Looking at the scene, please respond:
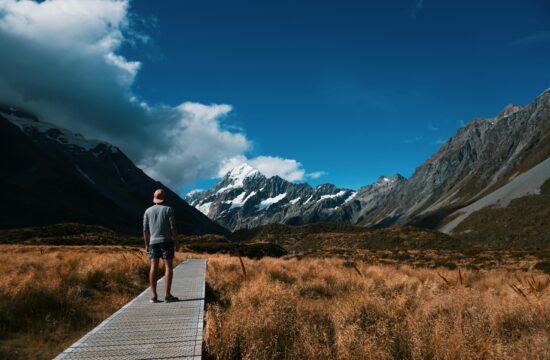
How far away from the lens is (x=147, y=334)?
6.03 metres

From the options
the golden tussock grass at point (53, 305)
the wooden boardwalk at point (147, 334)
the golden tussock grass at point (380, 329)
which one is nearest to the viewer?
the wooden boardwalk at point (147, 334)

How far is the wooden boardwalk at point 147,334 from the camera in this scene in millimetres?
5094

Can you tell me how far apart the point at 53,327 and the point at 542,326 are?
952 centimetres

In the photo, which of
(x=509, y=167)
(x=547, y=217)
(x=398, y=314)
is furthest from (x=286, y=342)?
(x=509, y=167)

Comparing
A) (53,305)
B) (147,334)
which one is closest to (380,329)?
(147,334)

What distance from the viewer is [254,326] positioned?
20.6ft

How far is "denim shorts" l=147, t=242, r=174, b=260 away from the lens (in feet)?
29.7

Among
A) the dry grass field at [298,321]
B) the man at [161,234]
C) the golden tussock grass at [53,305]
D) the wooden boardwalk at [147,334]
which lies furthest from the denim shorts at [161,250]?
the golden tussock grass at [53,305]

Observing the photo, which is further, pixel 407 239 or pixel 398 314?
pixel 407 239

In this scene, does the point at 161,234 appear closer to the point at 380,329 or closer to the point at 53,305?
the point at 53,305

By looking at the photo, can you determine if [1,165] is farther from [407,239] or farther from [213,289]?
[213,289]

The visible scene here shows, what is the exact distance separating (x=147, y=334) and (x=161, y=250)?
10.6ft

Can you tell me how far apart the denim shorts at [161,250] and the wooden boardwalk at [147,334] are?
1031 mm

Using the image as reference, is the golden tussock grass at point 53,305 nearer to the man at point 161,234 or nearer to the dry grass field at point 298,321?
the dry grass field at point 298,321
